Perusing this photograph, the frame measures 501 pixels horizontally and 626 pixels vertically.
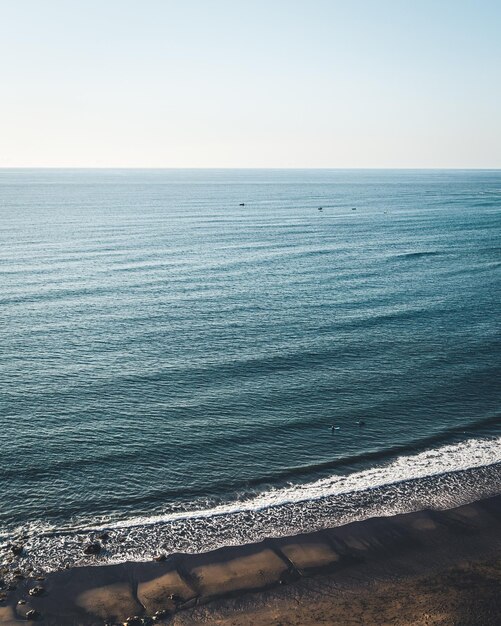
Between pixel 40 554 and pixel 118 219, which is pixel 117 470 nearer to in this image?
pixel 40 554

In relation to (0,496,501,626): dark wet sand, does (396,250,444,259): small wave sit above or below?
above

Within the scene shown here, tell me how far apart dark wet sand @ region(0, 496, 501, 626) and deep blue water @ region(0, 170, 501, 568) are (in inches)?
218

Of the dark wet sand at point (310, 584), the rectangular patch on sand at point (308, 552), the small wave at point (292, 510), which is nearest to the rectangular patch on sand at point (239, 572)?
the dark wet sand at point (310, 584)

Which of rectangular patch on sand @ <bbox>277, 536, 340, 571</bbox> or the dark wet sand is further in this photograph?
rectangular patch on sand @ <bbox>277, 536, 340, 571</bbox>

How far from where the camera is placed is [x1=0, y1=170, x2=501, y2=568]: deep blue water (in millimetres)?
39250

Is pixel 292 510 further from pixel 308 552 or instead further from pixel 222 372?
pixel 222 372

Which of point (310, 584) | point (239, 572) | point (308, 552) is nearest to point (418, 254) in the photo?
point (308, 552)

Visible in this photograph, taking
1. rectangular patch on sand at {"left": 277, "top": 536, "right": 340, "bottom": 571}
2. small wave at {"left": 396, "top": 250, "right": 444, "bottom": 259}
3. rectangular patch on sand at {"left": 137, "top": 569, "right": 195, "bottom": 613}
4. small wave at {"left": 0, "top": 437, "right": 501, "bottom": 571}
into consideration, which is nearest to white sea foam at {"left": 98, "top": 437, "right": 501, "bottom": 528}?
small wave at {"left": 0, "top": 437, "right": 501, "bottom": 571}

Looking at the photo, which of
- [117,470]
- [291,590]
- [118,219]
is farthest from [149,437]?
[118,219]

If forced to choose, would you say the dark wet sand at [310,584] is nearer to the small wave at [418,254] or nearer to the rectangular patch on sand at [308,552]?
the rectangular patch on sand at [308,552]

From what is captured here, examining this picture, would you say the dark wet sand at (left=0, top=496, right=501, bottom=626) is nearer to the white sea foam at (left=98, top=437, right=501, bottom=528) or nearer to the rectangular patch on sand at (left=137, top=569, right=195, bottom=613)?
the rectangular patch on sand at (left=137, top=569, right=195, bottom=613)

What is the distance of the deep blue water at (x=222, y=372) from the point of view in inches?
1545

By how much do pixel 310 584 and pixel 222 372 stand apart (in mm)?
26136

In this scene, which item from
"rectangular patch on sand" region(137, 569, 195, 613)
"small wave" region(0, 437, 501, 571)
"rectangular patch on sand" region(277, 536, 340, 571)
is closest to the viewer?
"rectangular patch on sand" region(137, 569, 195, 613)
